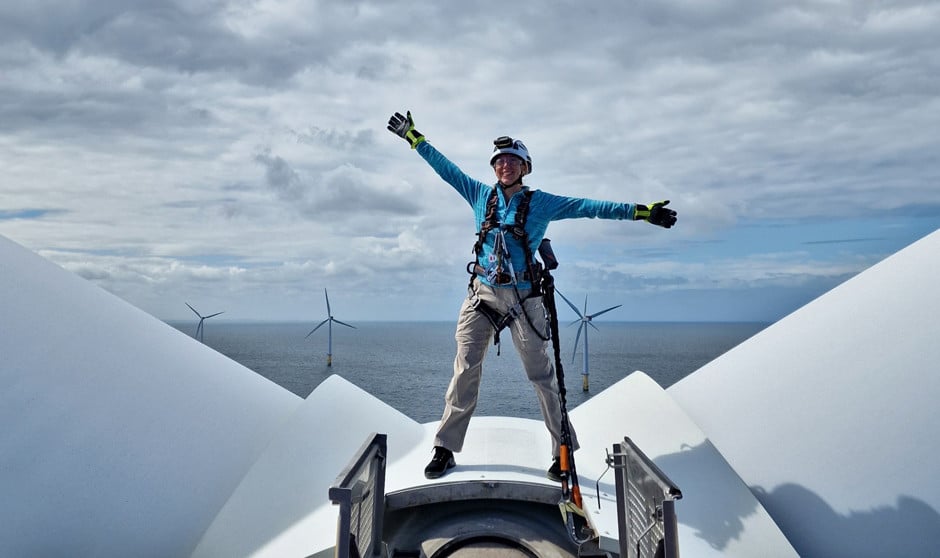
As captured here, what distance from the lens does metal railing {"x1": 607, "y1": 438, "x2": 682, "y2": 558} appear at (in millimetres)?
3471

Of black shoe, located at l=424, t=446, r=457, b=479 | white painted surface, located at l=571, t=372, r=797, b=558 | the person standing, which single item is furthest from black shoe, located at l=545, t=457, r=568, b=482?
black shoe, located at l=424, t=446, r=457, b=479

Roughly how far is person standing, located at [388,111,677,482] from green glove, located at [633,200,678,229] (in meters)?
0.04

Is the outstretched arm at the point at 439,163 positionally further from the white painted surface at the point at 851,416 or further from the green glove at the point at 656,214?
the white painted surface at the point at 851,416

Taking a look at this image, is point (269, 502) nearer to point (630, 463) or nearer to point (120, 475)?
point (120, 475)

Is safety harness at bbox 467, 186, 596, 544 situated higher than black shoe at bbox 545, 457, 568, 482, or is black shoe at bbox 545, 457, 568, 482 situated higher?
safety harness at bbox 467, 186, 596, 544

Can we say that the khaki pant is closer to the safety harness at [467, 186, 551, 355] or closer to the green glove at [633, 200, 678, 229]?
the safety harness at [467, 186, 551, 355]

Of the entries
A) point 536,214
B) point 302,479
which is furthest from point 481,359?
point 302,479

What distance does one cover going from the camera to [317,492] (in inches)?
205

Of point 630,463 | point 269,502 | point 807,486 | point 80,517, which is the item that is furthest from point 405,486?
point 807,486

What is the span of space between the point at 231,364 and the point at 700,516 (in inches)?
180

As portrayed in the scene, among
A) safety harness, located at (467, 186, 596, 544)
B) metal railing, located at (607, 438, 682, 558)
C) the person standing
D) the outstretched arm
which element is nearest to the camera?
metal railing, located at (607, 438, 682, 558)

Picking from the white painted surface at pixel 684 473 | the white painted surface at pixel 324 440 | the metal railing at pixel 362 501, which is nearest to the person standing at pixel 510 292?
the white painted surface at pixel 324 440

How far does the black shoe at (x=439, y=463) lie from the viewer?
557 centimetres

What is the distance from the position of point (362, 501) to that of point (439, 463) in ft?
5.50
